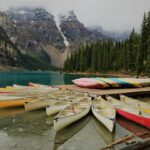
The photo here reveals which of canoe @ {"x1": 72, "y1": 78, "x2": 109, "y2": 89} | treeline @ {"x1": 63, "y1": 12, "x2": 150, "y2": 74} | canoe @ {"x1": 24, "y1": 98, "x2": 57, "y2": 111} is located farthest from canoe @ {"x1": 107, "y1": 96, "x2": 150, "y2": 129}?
treeline @ {"x1": 63, "y1": 12, "x2": 150, "y2": 74}

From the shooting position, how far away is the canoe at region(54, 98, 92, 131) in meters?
15.1

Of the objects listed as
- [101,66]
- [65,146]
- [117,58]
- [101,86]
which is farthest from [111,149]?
[101,66]

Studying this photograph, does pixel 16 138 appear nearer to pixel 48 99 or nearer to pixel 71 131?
pixel 71 131

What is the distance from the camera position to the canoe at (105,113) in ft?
51.0

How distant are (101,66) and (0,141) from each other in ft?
316

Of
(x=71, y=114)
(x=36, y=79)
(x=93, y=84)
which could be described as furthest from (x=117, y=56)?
(x=71, y=114)

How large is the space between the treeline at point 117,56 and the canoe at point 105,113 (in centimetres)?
3557

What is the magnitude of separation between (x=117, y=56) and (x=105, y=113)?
84.6m

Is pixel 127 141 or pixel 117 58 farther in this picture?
pixel 117 58

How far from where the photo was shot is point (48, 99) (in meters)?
23.2

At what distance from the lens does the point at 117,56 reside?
101 meters

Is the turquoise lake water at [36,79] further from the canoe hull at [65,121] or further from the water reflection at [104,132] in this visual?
the water reflection at [104,132]

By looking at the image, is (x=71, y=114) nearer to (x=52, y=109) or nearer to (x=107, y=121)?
(x=107, y=121)

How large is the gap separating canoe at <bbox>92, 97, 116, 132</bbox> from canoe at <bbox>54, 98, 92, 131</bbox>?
844mm
